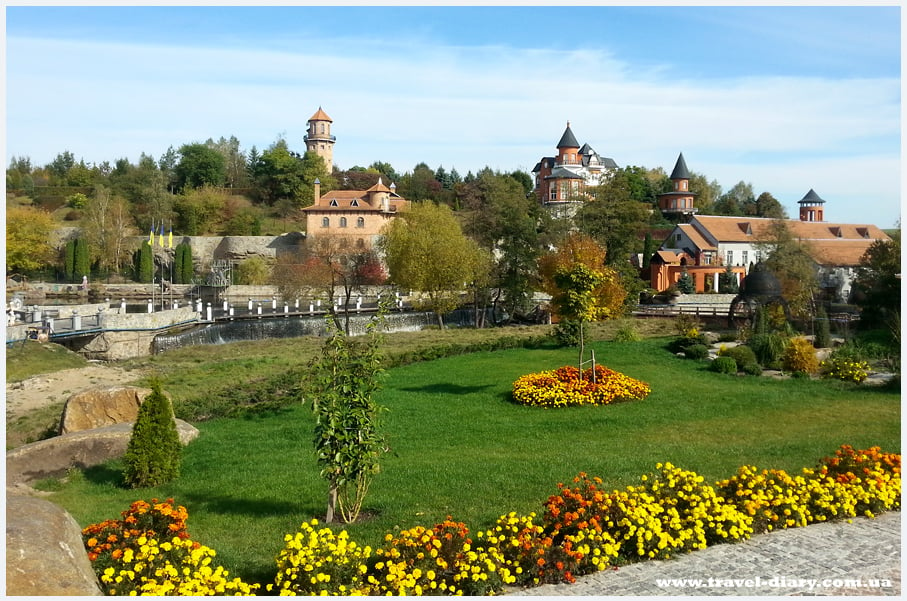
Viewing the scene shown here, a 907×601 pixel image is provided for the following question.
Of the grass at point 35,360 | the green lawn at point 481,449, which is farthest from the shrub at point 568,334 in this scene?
the grass at point 35,360

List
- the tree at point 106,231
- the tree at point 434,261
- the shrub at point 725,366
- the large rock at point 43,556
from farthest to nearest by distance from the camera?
the tree at point 106,231
the tree at point 434,261
the shrub at point 725,366
the large rock at point 43,556

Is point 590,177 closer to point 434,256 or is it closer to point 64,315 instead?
point 434,256

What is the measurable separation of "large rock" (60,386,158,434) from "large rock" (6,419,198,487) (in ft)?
3.11

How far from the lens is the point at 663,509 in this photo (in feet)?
22.2

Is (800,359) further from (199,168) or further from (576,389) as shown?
(199,168)

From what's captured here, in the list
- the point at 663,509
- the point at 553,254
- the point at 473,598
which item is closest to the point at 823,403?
the point at 663,509

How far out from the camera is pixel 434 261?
33.9 m

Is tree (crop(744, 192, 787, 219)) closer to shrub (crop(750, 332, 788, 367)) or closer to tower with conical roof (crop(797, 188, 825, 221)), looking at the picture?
tower with conical roof (crop(797, 188, 825, 221))

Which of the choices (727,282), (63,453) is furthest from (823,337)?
(727,282)

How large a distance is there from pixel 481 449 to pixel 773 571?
16.9ft

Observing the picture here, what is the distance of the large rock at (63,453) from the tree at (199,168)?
7097 centimetres

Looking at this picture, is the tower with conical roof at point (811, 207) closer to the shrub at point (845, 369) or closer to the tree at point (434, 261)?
the tree at point (434, 261)

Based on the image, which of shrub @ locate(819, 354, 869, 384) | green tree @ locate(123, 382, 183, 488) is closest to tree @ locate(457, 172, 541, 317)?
shrub @ locate(819, 354, 869, 384)

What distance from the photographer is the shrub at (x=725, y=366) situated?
16.8 m
